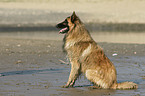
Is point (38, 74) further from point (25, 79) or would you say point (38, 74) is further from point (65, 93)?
point (65, 93)

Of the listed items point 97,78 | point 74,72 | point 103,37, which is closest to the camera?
point 97,78

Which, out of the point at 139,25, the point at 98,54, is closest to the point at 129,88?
the point at 98,54

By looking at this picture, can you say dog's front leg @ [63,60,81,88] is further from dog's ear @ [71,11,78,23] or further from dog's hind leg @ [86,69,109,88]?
dog's ear @ [71,11,78,23]

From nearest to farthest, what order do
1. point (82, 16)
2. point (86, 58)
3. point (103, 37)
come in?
1. point (86, 58)
2. point (103, 37)
3. point (82, 16)

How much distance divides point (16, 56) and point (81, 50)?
5654mm

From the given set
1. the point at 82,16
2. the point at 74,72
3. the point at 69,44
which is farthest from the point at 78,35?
the point at 82,16

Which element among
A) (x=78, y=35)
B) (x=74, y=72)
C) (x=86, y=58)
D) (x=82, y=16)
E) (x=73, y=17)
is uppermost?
(x=82, y=16)

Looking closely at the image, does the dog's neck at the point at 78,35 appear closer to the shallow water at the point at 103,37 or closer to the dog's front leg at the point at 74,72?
the dog's front leg at the point at 74,72

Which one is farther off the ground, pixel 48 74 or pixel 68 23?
pixel 68 23

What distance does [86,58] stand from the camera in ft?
30.1

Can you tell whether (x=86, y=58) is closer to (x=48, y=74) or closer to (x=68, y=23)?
(x=68, y=23)

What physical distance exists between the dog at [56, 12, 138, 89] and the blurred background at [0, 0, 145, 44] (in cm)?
2750

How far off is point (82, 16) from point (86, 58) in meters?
47.7

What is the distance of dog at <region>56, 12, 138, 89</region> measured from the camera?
898cm
